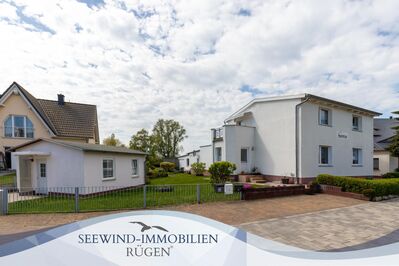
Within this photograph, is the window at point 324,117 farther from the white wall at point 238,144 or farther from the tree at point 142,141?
the tree at point 142,141

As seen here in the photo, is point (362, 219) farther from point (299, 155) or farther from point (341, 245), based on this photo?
point (299, 155)

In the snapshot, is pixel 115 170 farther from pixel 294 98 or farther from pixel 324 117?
pixel 324 117

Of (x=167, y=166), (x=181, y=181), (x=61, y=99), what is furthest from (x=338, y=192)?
(x=61, y=99)

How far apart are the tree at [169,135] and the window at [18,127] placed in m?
26.2

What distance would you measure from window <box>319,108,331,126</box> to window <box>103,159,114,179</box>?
15.0 metres

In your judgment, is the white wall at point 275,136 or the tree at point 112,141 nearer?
the white wall at point 275,136

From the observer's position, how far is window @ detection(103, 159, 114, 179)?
14.2m

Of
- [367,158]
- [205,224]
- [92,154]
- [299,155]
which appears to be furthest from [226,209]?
[367,158]

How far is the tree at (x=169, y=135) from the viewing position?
48.7 m

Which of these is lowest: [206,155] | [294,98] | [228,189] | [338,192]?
[338,192]

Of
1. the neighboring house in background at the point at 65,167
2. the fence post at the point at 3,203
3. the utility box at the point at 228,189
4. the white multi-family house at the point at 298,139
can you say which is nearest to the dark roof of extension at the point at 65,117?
the neighboring house in background at the point at 65,167

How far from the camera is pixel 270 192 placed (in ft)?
39.4

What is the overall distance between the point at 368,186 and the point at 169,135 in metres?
40.6

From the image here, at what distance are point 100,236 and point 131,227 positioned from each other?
14.9 inches
